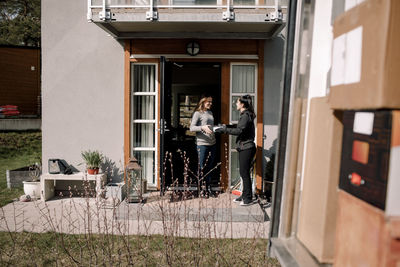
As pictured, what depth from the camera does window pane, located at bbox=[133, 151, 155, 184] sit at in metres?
7.21

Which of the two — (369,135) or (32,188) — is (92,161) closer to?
(32,188)

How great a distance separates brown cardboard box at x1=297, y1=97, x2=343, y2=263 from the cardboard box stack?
98 millimetres

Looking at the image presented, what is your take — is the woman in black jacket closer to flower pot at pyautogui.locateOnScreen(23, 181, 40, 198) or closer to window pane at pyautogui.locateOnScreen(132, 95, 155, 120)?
window pane at pyautogui.locateOnScreen(132, 95, 155, 120)

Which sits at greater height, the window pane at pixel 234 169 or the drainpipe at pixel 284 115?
the drainpipe at pixel 284 115

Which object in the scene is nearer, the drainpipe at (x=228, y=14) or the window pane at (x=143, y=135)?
the drainpipe at (x=228, y=14)

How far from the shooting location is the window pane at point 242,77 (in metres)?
7.02

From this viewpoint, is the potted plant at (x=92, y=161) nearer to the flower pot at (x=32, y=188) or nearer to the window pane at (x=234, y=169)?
the flower pot at (x=32, y=188)

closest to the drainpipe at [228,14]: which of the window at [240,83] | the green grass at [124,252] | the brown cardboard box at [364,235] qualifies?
the window at [240,83]

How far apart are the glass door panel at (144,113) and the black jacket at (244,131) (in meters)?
1.79

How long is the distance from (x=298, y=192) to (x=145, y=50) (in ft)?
17.6

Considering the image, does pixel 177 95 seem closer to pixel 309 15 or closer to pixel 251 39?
pixel 251 39

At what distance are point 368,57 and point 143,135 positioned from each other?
6056mm

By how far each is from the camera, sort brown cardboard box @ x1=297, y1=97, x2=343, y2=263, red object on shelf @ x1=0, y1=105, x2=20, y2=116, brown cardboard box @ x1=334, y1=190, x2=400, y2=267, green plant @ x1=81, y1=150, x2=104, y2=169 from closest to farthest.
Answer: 1. brown cardboard box @ x1=334, y1=190, x2=400, y2=267
2. brown cardboard box @ x1=297, y1=97, x2=343, y2=263
3. green plant @ x1=81, y1=150, x2=104, y2=169
4. red object on shelf @ x1=0, y1=105, x2=20, y2=116

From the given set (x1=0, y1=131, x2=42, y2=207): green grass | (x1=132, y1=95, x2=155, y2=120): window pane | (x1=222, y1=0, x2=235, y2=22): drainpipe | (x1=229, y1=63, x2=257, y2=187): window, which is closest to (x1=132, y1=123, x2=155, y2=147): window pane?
(x1=132, y1=95, x2=155, y2=120): window pane
